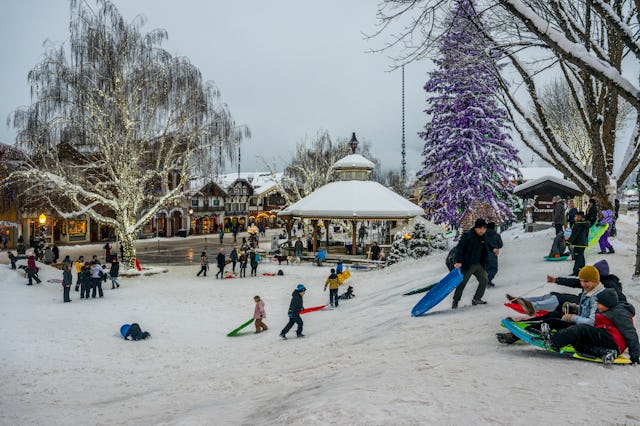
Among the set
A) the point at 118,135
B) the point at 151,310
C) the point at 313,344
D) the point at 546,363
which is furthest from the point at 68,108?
the point at 546,363

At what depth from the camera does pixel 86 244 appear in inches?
1587

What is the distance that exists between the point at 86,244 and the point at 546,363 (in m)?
42.9

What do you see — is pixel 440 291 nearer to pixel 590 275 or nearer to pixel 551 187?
pixel 590 275

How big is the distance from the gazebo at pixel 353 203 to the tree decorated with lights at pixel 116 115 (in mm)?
6735

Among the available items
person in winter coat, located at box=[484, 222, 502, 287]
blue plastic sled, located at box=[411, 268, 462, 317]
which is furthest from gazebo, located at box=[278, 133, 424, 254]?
blue plastic sled, located at box=[411, 268, 462, 317]

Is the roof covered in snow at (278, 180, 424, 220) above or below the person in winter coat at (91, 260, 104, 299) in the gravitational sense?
above

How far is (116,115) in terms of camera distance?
70.3ft

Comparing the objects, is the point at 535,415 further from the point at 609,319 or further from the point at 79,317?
the point at 79,317

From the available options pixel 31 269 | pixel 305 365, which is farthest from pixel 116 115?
pixel 305 365

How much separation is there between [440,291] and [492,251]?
2255 millimetres

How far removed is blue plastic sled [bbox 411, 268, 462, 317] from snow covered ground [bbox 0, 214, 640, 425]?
0.24 meters

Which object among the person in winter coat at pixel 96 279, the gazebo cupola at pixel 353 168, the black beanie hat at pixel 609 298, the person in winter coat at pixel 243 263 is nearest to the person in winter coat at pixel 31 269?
the person in winter coat at pixel 96 279

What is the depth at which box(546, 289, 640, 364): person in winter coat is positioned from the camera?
508 centimetres

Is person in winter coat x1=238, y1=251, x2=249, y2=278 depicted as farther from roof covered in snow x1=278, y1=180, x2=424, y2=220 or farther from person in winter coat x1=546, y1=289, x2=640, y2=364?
person in winter coat x1=546, y1=289, x2=640, y2=364
